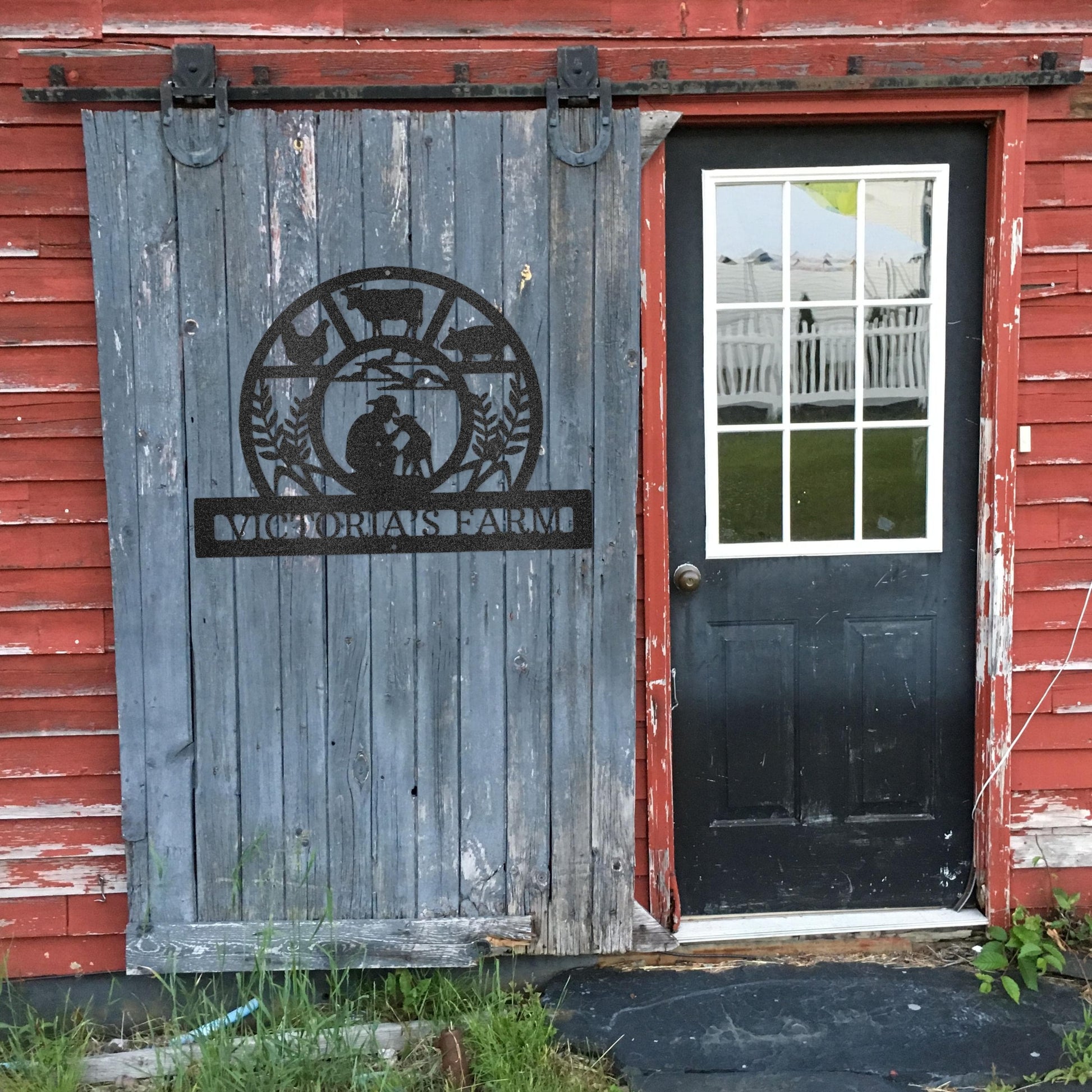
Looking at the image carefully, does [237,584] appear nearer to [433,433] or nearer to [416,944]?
[433,433]

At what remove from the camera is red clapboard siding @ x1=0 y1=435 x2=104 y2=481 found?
277 centimetres

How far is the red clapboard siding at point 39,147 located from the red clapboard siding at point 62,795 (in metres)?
1.67

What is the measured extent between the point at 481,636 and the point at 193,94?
5.23 feet

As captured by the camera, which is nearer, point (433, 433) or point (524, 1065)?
point (524, 1065)

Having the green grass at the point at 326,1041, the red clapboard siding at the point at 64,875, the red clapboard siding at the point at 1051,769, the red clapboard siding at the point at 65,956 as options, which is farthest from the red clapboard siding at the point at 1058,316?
the red clapboard siding at the point at 65,956

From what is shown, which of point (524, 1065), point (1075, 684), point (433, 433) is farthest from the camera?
point (1075, 684)

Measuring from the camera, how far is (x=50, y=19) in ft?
8.71

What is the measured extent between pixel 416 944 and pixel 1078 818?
197cm

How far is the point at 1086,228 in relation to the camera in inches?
111

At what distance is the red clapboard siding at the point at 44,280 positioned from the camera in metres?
2.71

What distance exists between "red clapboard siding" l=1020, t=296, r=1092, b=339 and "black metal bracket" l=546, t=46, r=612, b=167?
1.28 meters

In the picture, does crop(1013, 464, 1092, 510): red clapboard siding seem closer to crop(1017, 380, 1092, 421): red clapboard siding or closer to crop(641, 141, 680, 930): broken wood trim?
crop(1017, 380, 1092, 421): red clapboard siding

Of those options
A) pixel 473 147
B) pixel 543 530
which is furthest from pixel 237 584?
pixel 473 147

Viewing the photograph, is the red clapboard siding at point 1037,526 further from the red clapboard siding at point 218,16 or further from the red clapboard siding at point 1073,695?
the red clapboard siding at point 218,16
